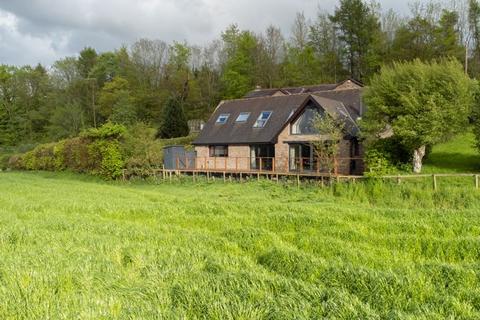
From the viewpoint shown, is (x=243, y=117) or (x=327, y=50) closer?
(x=243, y=117)

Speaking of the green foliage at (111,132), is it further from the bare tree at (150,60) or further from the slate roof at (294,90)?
the bare tree at (150,60)

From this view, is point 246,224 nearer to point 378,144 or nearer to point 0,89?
point 378,144

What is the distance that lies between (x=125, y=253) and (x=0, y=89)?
65.2 meters

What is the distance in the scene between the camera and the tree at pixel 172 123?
4372 centimetres

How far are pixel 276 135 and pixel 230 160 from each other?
13.8ft

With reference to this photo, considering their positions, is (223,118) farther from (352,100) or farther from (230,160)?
(352,100)

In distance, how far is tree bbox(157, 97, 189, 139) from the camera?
43.7 metres

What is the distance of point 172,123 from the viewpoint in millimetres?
43844

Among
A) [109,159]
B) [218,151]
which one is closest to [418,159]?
[218,151]

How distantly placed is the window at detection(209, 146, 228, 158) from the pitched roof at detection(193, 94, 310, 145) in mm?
533

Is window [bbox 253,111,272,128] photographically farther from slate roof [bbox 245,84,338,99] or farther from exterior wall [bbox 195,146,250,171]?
A: slate roof [bbox 245,84,338,99]

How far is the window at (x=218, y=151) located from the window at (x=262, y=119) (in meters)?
2.89

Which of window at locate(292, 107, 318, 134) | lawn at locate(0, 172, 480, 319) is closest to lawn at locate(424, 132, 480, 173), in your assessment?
window at locate(292, 107, 318, 134)

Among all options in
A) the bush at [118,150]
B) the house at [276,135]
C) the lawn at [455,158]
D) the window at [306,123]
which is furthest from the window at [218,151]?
the lawn at [455,158]
